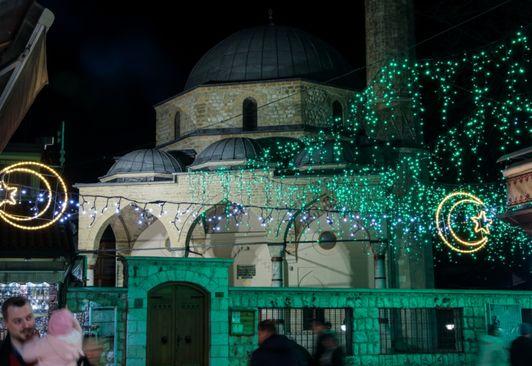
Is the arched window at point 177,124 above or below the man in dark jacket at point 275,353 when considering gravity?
above

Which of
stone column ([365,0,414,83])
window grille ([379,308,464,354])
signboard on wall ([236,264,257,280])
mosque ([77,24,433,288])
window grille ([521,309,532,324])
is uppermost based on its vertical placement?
stone column ([365,0,414,83])

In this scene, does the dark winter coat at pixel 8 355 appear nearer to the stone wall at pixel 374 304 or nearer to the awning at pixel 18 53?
the awning at pixel 18 53

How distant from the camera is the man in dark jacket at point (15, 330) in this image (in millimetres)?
3857

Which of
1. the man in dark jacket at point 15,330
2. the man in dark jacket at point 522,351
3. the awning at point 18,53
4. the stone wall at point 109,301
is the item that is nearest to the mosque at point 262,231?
the stone wall at point 109,301

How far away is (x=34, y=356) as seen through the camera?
385cm

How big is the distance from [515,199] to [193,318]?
5197mm

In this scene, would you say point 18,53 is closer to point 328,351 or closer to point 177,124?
point 328,351

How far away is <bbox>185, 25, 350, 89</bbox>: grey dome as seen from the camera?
2625 cm

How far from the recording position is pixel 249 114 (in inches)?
1014

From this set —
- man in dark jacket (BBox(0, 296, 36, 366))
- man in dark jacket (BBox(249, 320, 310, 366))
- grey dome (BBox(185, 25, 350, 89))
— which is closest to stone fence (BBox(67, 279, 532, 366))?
man in dark jacket (BBox(249, 320, 310, 366))

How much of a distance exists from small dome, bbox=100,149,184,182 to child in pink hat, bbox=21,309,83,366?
64.0ft

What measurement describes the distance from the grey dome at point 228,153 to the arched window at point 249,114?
2.27 meters

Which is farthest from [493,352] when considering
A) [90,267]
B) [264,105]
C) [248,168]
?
[264,105]

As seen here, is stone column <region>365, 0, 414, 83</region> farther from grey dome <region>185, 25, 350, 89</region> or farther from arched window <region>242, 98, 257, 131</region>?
arched window <region>242, 98, 257, 131</region>
